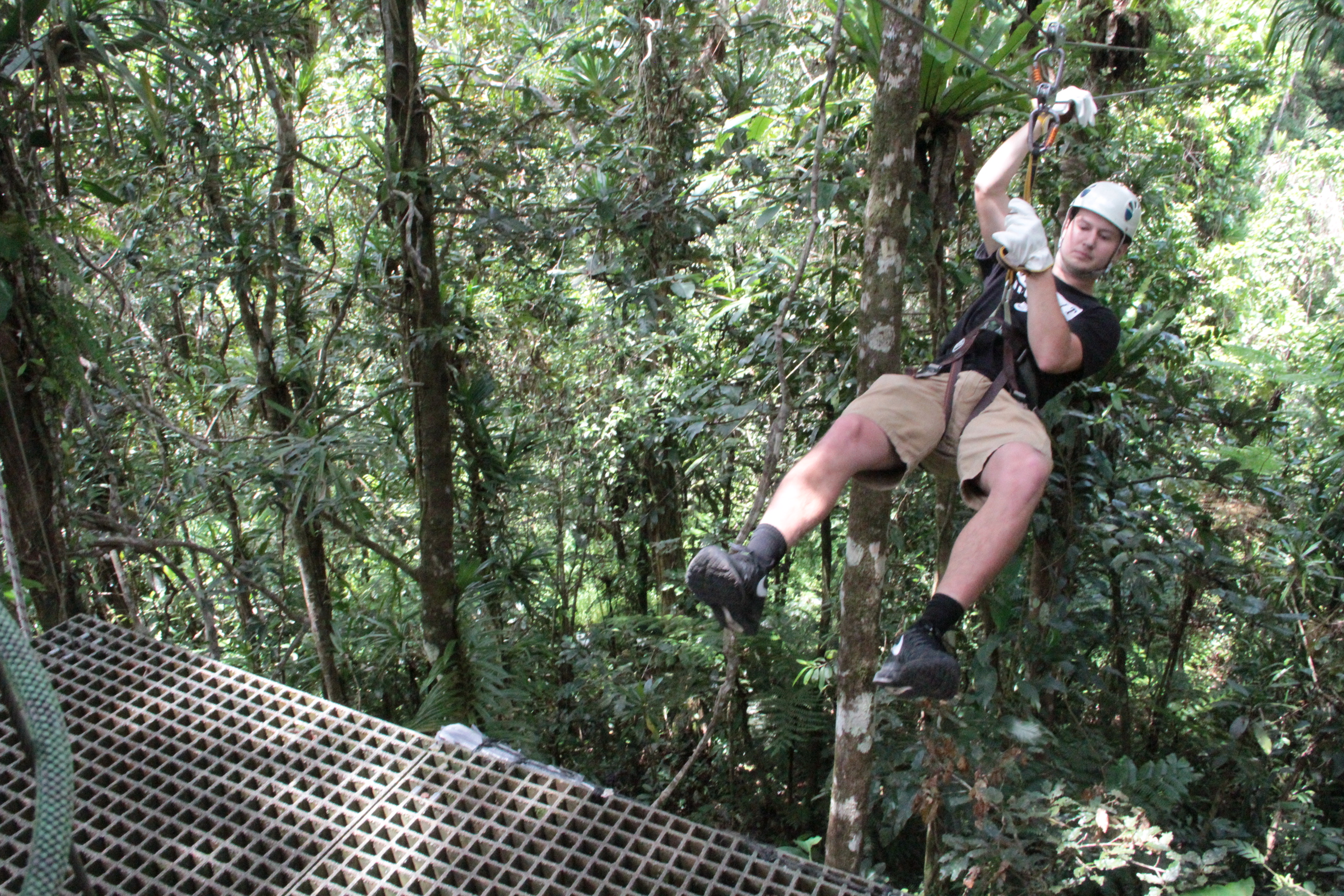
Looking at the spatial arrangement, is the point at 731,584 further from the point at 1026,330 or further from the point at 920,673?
A: the point at 1026,330

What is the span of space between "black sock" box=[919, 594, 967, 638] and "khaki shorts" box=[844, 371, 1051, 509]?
1.16 feet

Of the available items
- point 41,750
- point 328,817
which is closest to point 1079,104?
point 328,817

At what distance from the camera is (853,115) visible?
3504 mm

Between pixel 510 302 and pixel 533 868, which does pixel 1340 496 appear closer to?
pixel 533 868

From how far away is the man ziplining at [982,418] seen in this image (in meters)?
2.08

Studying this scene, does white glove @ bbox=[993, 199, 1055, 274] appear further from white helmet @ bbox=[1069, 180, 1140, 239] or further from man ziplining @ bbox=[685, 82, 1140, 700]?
white helmet @ bbox=[1069, 180, 1140, 239]

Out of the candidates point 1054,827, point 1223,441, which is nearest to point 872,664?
point 1054,827

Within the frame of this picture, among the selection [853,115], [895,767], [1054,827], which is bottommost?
[895,767]

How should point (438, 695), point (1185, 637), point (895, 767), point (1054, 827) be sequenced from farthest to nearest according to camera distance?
1. point (1185, 637)
2. point (438, 695)
3. point (895, 767)
4. point (1054, 827)

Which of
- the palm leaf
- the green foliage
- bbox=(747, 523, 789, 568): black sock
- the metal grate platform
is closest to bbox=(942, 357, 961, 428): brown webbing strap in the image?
bbox=(747, 523, 789, 568): black sock

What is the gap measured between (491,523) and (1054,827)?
3.68 metres

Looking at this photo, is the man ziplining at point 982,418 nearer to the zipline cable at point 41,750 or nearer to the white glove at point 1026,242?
Result: the white glove at point 1026,242

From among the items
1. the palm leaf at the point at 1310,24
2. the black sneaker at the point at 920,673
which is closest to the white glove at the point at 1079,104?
the black sneaker at the point at 920,673

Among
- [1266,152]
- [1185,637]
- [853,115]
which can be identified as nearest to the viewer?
[853,115]
